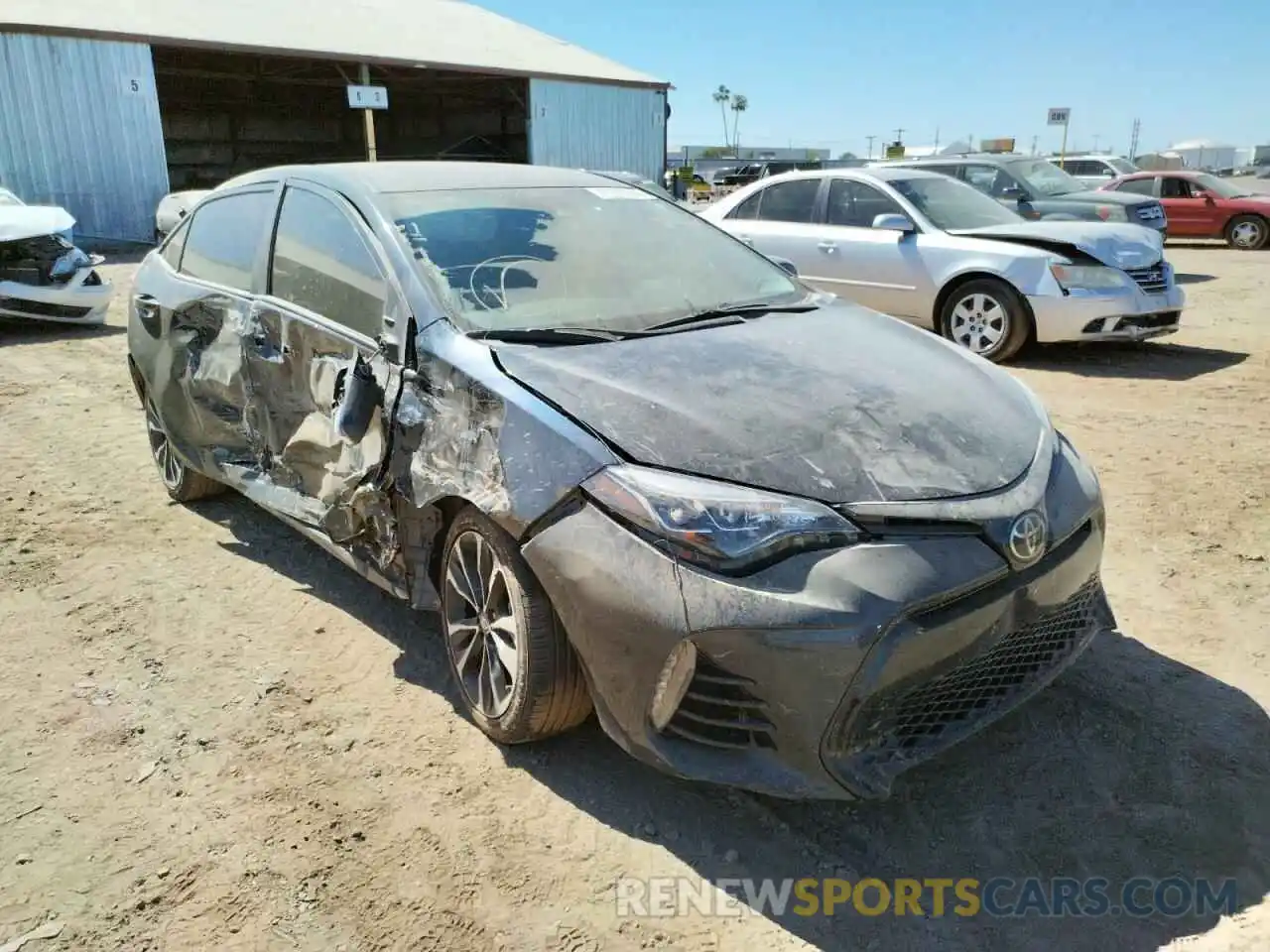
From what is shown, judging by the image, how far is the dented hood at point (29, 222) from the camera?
9414mm

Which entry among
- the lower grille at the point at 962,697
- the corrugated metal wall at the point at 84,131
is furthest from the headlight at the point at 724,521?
the corrugated metal wall at the point at 84,131

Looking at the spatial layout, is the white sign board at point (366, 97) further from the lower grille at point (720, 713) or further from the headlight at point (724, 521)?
the lower grille at point (720, 713)

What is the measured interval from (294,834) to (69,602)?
6.50 ft

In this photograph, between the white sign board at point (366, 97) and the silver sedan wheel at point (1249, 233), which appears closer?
the silver sedan wheel at point (1249, 233)

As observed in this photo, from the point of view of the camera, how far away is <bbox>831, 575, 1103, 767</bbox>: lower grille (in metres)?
2.23

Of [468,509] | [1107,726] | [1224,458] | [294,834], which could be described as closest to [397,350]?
[468,509]

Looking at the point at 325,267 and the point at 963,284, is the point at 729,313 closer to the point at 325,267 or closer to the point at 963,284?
the point at 325,267

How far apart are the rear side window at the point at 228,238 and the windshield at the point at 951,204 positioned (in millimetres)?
5979

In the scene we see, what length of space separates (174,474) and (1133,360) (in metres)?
7.33

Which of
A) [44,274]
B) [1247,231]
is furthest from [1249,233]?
[44,274]

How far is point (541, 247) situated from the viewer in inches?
131

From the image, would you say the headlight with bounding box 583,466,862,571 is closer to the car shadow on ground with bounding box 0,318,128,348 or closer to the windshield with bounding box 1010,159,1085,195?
the car shadow on ground with bounding box 0,318,128,348

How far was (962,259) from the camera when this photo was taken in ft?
25.9

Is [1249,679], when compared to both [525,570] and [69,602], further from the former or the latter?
[69,602]
